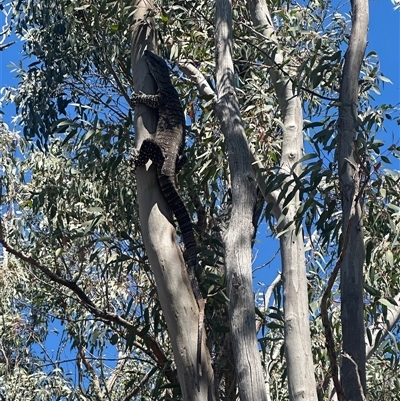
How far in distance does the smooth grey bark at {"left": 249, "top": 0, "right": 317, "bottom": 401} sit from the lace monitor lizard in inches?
22.0

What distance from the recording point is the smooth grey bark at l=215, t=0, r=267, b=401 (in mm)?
4301

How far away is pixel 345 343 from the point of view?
185 inches

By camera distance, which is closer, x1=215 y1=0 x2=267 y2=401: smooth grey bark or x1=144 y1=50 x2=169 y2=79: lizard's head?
x1=215 y1=0 x2=267 y2=401: smooth grey bark

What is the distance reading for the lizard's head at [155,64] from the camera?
555 centimetres

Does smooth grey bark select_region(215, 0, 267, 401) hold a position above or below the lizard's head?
below

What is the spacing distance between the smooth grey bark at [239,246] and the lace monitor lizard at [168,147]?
0.35 metres

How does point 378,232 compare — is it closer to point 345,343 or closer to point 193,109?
point 345,343

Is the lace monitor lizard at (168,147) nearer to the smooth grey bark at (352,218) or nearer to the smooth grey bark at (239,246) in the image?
the smooth grey bark at (239,246)

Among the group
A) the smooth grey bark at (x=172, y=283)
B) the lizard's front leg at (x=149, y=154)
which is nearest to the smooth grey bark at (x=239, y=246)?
the smooth grey bark at (x=172, y=283)

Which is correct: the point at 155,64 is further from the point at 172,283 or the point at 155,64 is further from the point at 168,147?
the point at 172,283

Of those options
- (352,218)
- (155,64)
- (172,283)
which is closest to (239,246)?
(172,283)

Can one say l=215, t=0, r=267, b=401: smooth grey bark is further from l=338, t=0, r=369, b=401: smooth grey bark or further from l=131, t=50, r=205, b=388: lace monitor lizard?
l=338, t=0, r=369, b=401: smooth grey bark

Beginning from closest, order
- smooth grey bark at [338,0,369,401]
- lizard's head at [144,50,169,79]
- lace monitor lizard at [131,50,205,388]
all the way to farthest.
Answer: smooth grey bark at [338,0,369,401]
lace monitor lizard at [131,50,205,388]
lizard's head at [144,50,169,79]

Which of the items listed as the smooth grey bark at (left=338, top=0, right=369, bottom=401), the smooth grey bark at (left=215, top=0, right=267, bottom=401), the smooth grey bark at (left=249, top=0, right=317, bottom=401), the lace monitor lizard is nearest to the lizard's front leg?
the lace monitor lizard
